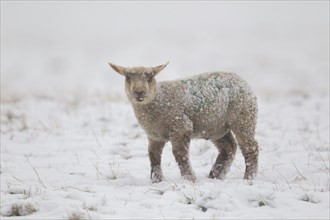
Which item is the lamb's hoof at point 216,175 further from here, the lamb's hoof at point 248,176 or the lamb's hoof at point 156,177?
the lamb's hoof at point 156,177

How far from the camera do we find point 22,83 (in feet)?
69.4

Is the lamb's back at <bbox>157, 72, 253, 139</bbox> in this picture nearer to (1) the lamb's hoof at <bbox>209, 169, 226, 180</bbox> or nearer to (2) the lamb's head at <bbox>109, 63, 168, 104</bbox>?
(2) the lamb's head at <bbox>109, 63, 168, 104</bbox>

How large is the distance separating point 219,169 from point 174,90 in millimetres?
1384

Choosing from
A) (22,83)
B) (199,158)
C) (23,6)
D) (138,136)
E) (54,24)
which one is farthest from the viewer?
(23,6)

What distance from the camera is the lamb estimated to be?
6.63 metres

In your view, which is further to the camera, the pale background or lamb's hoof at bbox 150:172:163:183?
the pale background

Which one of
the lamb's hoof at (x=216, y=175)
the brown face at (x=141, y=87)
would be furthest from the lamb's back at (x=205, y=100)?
the lamb's hoof at (x=216, y=175)

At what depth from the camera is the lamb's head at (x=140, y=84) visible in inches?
254

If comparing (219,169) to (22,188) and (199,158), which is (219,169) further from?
(22,188)

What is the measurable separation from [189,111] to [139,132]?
414 cm

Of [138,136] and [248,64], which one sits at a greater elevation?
[248,64]

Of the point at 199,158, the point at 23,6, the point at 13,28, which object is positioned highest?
the point at 23,6

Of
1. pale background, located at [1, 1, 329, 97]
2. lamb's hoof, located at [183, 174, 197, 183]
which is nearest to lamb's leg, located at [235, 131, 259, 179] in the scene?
lamb's hoof, located at [183, 174, 197, 183]

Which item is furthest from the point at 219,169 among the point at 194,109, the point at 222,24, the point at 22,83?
the point at 222,24
